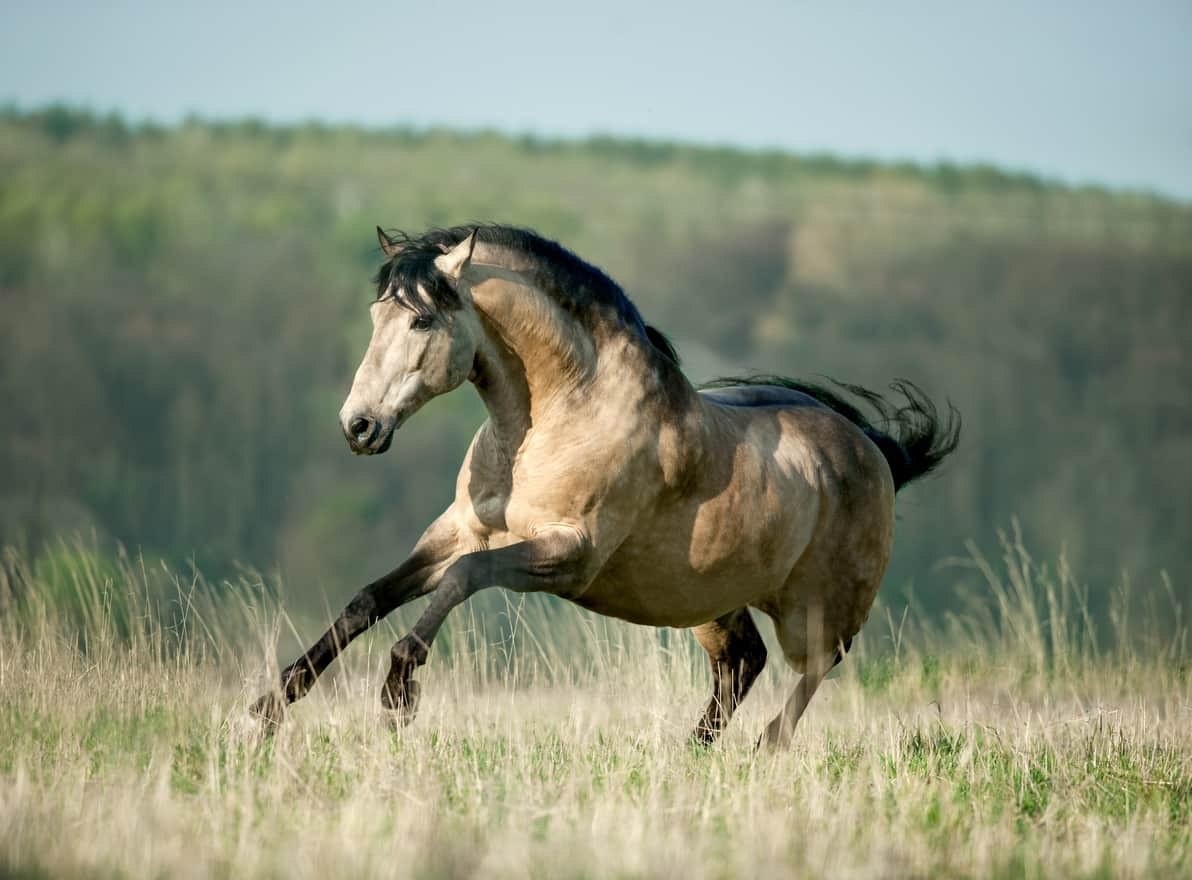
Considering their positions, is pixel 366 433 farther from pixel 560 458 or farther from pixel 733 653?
pixel 733 653

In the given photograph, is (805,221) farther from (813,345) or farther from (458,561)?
(458,561)

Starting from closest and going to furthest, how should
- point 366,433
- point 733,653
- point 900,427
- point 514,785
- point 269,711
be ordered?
1. point 514,785
2. point 366,433
3. point 269,711
4. point 733,653
5. point 900,427

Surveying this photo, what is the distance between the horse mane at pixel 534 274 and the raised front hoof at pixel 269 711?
1541 mm

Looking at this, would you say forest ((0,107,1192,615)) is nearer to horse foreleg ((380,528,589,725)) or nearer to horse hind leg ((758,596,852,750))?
horse hind leg ((758,596,852,750))

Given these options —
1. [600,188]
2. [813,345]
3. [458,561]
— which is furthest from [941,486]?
[458,561]

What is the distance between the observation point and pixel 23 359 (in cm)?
4109

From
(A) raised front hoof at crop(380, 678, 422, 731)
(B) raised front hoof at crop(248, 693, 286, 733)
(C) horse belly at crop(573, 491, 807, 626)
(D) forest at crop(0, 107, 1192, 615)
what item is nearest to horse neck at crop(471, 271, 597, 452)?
(C) horse belly at crop(573, 491, 807, 626)

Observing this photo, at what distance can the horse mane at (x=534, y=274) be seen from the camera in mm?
5797

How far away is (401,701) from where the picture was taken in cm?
580

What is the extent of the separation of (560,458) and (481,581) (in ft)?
2.00

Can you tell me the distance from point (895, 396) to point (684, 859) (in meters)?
36.8

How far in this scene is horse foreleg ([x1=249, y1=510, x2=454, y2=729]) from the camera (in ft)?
19.0

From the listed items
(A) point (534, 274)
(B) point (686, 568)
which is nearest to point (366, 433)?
(A) point (534, 274)

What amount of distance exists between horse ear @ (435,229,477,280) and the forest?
23064mm
